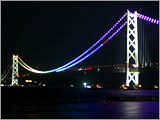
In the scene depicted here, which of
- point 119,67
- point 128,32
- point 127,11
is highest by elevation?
point 127,11

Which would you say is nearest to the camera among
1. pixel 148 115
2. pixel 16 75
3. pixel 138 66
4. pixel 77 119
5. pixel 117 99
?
pixel 77 119

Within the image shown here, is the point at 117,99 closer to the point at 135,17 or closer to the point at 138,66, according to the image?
the point at 138,66

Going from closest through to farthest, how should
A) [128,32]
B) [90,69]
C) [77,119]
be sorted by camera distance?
[77,119], [128,32], [90,69]

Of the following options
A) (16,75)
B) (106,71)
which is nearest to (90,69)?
(106,71)

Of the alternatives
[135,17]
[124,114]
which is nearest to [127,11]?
[135,17]

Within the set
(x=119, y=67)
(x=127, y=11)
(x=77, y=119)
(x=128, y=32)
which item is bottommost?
(x=77, y=119)

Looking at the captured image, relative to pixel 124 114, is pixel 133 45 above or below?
above

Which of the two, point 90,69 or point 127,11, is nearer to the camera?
point 127,11

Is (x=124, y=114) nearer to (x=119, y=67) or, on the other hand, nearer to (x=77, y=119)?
(x=77, y=119)

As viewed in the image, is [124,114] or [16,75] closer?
[124,114]
